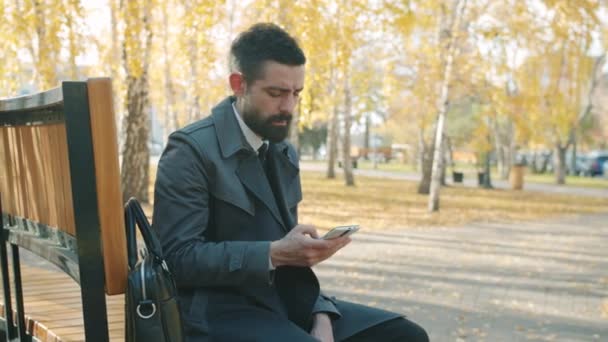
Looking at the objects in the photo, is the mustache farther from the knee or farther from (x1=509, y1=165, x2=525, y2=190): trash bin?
(x1=509, y1=165, x2=525, y2=190): trash bin

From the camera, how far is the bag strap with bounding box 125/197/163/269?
2.12m

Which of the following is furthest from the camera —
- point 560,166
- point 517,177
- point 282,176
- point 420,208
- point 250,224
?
point 560,166

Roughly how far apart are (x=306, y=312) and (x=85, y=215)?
945 millimetres

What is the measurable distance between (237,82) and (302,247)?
0.72 m

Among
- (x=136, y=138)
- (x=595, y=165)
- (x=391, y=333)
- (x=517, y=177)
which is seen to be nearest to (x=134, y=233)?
(x=391, y=333)

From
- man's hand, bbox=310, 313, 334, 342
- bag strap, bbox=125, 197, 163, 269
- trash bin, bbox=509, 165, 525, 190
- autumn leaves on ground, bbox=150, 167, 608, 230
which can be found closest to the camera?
bag strap, bbox=125, 197, 163, 269

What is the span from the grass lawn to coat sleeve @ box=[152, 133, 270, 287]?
11.0 meters

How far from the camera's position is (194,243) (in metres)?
2.31

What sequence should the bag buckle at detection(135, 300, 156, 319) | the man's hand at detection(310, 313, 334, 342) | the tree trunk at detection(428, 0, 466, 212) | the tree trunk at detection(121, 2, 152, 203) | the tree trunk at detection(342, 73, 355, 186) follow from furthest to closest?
1. the tree trunk at detection(342, 73, 355, 186)
2. the tree trunk at detection(428, 0, 466, 212)
3. the tree trunk at detection(121, 2, 152, 203)
4. the man's hand at detection(310, 313, 334, 342)
5. the bag buckle at detection(135, 300, 156, 319)

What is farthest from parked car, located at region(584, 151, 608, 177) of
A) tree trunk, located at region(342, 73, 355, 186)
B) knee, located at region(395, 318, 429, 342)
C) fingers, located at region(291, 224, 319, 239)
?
fingers, located at region(291, 224, 319, 239)

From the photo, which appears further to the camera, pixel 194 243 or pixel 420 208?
pixel 420 208

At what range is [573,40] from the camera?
52.0 ft

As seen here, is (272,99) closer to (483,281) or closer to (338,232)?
(338,232)

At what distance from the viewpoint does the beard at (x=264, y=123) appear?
258cm
